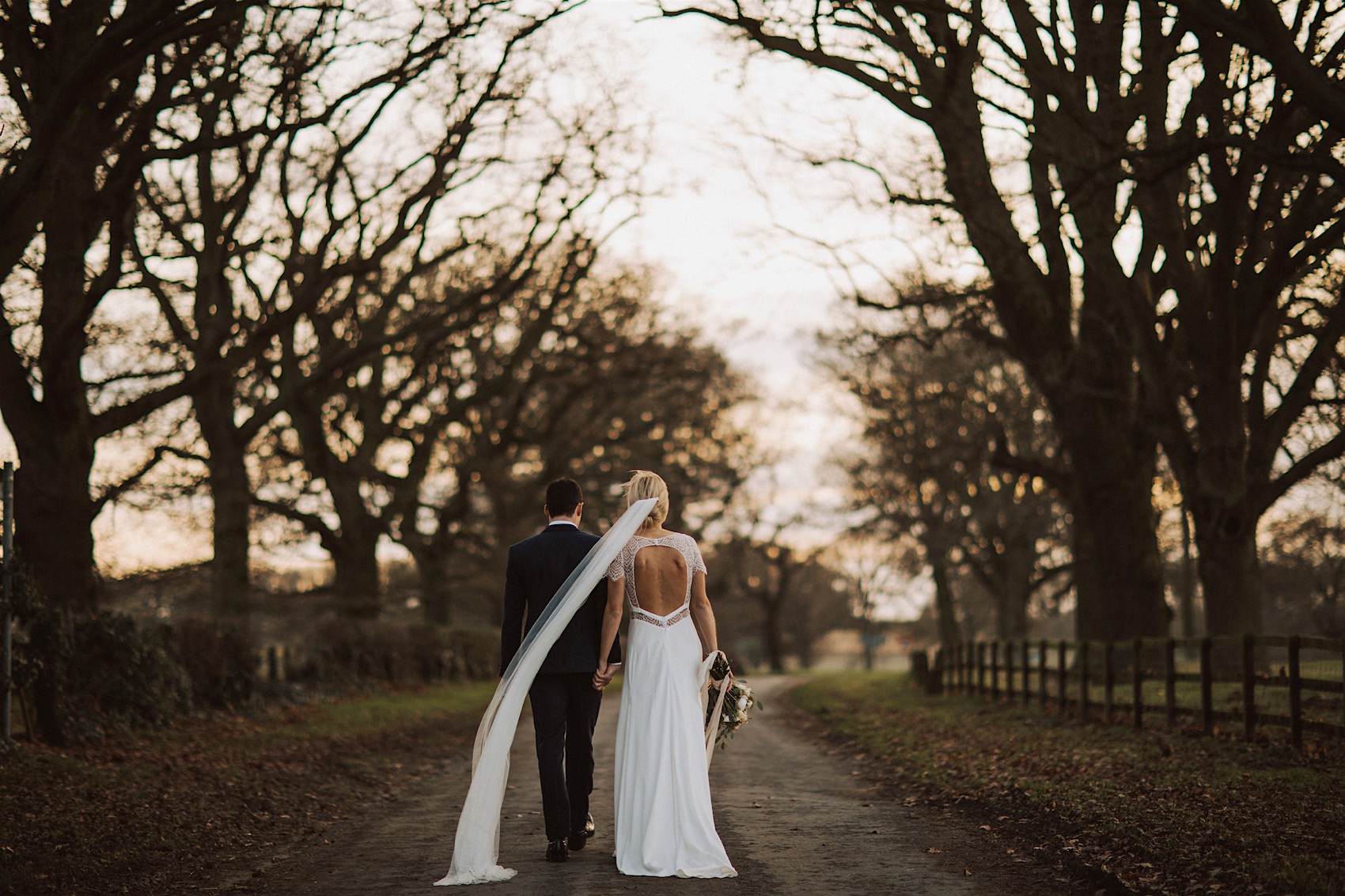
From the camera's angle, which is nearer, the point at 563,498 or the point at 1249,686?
the point at 563,498

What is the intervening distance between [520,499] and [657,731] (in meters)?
28.9

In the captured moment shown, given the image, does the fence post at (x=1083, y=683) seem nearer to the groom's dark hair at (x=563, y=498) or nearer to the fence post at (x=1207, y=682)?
the fence post at (x=1207, y=682)

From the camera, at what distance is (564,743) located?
7980mm

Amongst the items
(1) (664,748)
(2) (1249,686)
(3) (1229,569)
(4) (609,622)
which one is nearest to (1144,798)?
(1) (664,748)

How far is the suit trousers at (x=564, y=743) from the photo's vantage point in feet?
25.3

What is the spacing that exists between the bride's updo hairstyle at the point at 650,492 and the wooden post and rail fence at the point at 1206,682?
240 inches

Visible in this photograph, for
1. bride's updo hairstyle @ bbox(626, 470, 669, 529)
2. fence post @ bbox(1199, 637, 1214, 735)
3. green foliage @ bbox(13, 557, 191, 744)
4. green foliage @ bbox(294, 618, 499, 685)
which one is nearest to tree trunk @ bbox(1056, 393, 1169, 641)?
fence post @ bbox(1199, 637, 1214, 735)

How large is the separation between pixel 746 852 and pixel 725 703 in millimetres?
919

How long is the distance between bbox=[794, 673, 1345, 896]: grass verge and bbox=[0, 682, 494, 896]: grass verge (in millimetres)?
4759

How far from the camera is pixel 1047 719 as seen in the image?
17016mm

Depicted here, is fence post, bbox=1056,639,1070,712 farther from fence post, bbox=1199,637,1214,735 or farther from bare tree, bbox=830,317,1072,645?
bare tree, bbox=830,317,1072,645

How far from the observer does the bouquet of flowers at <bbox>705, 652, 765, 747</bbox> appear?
8.29m

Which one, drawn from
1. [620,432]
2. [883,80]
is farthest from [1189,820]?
[620,432]

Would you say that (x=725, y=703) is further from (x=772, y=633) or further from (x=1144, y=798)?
(x=772, y=633)
